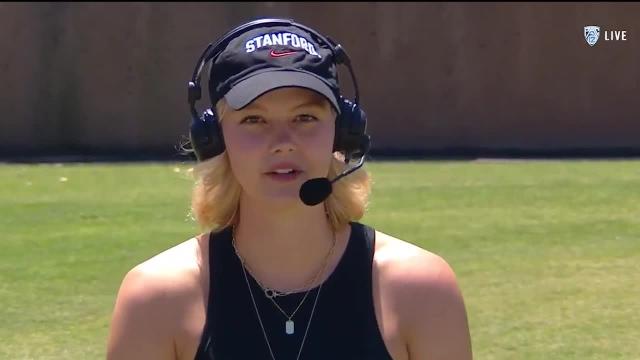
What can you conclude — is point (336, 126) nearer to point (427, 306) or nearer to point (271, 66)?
point (271, 66)

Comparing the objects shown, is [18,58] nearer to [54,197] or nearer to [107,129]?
[107,129]

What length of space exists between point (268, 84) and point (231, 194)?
0.39 m

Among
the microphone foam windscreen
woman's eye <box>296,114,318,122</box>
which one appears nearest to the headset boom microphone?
the microphone foam windscreen

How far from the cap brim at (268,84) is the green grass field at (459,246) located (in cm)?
77

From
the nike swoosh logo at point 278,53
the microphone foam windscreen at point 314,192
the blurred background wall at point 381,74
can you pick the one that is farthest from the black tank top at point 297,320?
the blurred background wall at point 381,74

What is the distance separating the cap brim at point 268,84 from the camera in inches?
94.0

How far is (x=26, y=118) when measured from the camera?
1010 inches

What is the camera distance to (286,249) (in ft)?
8.63

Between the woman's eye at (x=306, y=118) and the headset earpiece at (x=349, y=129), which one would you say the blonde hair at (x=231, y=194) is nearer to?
the headset earpiece at (x=349, y=129)

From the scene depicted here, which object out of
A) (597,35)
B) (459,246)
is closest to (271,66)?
(459,246)

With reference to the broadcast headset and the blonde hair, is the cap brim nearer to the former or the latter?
the broadcast headset

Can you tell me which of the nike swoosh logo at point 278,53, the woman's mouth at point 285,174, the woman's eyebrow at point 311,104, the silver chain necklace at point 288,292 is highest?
the nike swoosh logo at point 278,53

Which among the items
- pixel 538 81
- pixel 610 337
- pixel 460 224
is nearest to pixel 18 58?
pixel 538 81

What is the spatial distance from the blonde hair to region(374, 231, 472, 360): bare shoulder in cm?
17
